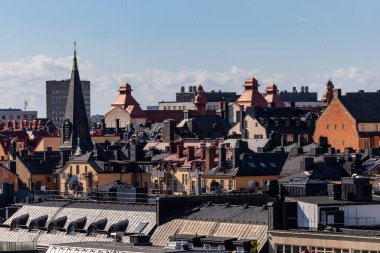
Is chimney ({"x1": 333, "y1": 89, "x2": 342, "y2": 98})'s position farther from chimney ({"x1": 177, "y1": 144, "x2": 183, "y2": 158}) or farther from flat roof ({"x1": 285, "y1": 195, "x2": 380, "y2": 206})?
flat roof ({"x1": 285, "y1": 195, "x2": 380, "y2": 206})

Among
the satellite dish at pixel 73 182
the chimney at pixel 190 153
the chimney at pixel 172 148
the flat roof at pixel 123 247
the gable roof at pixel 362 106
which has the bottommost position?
the flat roof at pixel 123 247

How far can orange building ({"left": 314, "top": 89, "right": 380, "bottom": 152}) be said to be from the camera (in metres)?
187

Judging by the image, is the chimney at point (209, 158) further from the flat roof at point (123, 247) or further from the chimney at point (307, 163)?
the flat roof at point (123, 247)

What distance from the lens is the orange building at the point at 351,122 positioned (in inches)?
7372

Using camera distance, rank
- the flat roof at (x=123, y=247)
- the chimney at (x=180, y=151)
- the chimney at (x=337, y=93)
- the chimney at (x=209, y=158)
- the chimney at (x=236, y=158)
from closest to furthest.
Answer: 1. the flat roof at (x=123, y=247)
2. the chimney at (x=236, y=158)
3. the chimney at (x=209, y=158)
4. the chimney at (x=180, y=151)
5. the chimney at (x=337, y=93)

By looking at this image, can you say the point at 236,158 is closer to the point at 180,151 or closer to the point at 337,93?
the point at 180,151

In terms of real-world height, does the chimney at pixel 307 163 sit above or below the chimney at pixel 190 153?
below

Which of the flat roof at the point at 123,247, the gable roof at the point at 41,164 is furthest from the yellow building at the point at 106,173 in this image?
the flat roof at the point at 123,247

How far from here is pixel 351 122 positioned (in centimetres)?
18738

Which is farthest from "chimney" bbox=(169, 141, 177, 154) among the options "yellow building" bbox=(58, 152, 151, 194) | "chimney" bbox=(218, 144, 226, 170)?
"chimney" bbox=(218, 144, 226, 170)

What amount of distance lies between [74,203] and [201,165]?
58.3 metres

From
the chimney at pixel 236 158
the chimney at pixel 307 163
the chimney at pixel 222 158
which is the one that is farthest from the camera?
the chimney at pixel 222 158

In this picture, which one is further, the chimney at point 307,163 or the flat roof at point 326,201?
the chimney at point 307,163

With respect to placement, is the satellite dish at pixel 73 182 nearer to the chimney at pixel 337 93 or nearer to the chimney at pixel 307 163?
the chimney at pixel 337 93
